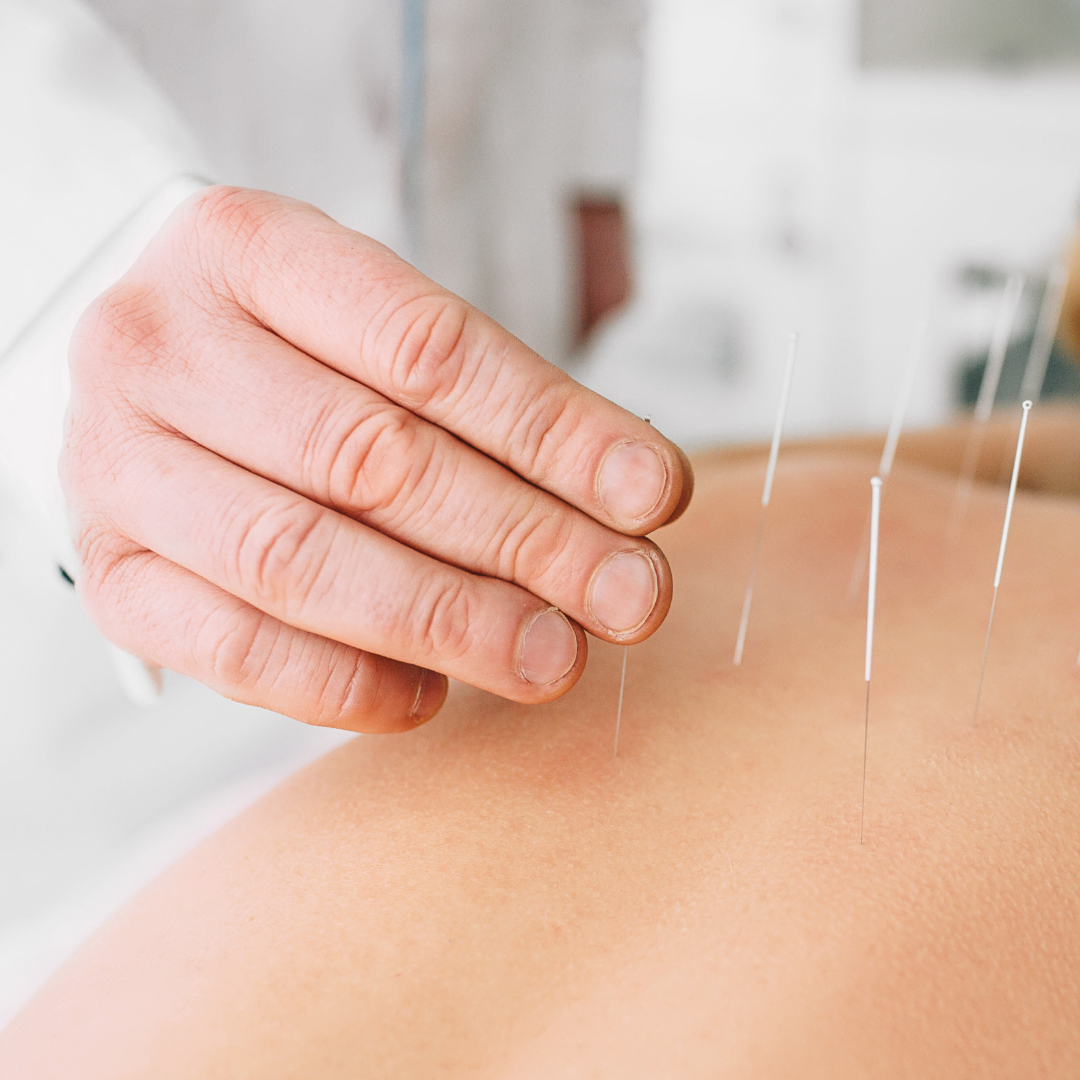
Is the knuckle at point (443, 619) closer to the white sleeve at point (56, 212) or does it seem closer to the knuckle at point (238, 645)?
the knuckle at point (238, 645)

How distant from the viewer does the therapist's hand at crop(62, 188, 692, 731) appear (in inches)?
21.6

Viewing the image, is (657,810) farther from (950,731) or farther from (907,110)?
(907,110)

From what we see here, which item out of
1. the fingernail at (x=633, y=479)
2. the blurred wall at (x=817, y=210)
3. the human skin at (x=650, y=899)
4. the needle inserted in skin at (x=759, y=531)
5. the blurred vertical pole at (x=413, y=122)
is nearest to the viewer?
the human skin at (x=650, y=899)

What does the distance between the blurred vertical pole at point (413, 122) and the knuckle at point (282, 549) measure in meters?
1.13

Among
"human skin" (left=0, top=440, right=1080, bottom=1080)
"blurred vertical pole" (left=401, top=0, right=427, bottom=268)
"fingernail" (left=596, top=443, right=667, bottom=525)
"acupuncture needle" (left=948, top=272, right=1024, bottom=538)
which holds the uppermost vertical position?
"blurred vertical pole" (left=401, top=0, right=427, bottom=268)

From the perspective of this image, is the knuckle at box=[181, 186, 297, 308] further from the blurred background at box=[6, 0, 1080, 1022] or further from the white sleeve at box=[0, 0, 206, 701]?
the blurred background at box=[6, 0, 1080, 1022]

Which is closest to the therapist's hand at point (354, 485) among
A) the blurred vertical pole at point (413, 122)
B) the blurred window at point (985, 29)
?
the blurred vertical pole at point (413, 122)

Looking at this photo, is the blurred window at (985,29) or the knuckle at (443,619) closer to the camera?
the knuckle at (443,619)

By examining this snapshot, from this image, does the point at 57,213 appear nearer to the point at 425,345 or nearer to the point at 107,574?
the point at 107,574

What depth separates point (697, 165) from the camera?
309 cm

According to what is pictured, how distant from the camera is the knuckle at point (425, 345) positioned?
543 mm

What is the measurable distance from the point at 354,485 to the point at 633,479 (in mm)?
163

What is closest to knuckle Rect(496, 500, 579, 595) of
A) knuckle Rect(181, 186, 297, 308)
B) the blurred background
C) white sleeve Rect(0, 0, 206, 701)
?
knuckle Rect(181, 186, 297, 308)

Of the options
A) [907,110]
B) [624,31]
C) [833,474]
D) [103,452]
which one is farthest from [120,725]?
[907,110]
